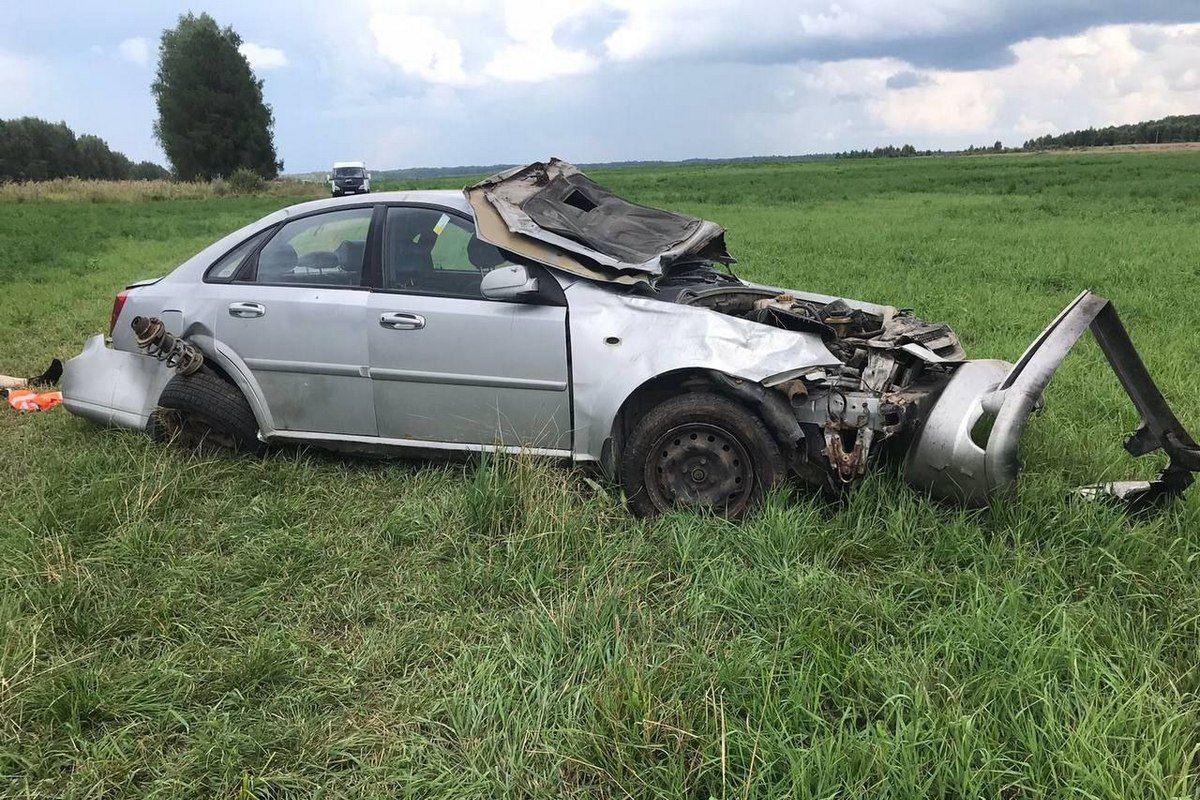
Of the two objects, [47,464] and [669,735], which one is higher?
[47,464]

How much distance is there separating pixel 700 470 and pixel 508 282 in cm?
127

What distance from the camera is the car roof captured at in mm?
4332

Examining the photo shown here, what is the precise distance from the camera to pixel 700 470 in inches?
144

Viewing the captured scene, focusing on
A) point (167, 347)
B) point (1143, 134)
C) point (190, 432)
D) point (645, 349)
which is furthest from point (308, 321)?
point (1143, 134)

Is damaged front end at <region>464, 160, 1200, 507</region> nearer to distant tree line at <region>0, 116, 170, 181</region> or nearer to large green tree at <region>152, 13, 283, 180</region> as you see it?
large green tree at <region>152, 13, 283, 180</region>

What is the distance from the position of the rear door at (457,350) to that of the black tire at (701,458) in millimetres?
450

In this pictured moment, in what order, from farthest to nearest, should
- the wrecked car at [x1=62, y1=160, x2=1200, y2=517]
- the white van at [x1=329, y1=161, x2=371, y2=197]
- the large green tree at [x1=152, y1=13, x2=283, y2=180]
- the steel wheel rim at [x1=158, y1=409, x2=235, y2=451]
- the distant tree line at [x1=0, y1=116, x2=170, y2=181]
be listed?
the distant tree line at [x1=0, y1=116, x2=170, y2=181] → the large green tree at [x1=152, y1=13, x2=283, y2=180] → the white van at [x1=329, y1=161, x2=371, y2=197] → the steel wheel rim at [x1=158, y1=409, x2=235, y2=451] → the wrecked car at [x1=62, y1=160, x2=1200, y2=517]

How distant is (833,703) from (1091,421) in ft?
10.8

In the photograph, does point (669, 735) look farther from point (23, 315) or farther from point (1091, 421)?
point (23, 315)

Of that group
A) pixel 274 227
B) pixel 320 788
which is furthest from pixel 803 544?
pixel 274 227

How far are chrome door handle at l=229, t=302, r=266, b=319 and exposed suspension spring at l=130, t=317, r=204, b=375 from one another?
315 millimetres

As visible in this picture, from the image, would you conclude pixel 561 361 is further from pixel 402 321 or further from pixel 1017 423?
pixel 1017 423

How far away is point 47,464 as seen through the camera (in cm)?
429

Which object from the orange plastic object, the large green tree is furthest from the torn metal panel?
the large green tree
